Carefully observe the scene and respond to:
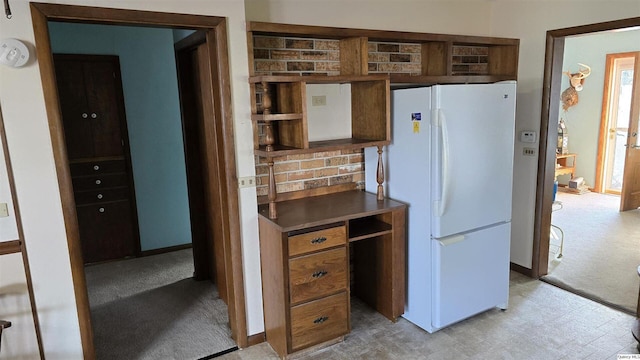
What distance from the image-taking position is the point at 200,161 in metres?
3.58

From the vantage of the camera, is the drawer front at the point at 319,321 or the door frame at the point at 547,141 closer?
the drawer front at the point at 319,321

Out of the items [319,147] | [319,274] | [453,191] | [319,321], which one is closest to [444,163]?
[453,191]

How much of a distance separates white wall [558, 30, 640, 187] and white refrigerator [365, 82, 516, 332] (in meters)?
4.80

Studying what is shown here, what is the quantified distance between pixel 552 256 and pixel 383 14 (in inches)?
112

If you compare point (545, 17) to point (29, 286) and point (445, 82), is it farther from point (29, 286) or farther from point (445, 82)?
point (29, 286)

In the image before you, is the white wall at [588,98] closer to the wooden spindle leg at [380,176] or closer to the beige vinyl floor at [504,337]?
the beige vinyl floor at [504,337]

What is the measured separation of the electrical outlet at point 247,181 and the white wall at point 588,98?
6128mm

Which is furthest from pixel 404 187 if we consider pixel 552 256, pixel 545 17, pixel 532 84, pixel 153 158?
pixel 153 158

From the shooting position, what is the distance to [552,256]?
4109 millimetres

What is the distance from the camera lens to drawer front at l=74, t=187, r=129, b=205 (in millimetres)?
4098

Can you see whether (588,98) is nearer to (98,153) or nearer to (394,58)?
(394,58)

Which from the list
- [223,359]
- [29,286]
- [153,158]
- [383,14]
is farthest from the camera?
[153,158]

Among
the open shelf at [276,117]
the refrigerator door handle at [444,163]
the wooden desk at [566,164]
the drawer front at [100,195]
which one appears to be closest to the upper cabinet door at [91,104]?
the drawer front at [100,195]

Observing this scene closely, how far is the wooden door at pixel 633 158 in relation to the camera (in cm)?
551
